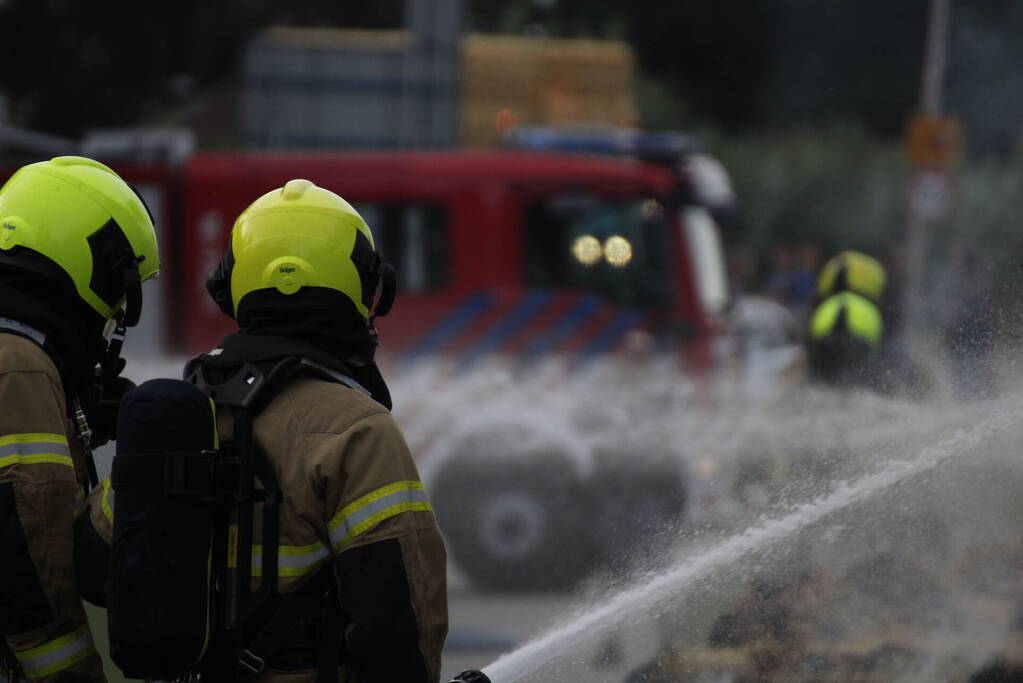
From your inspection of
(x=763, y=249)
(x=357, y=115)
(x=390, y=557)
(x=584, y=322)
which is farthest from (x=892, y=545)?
(x=763, y=249)

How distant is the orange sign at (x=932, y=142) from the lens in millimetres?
12945

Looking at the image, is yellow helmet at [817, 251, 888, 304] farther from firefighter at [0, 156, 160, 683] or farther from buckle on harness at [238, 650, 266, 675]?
buckle on harness at [238, 650, 266, 675]

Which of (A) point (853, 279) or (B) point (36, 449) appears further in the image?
(A) point (853, 279)

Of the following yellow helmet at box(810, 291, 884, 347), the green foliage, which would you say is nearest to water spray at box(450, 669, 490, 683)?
yellow helmet at box(810, 291, 884, 347)

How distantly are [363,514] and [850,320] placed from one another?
145 inches

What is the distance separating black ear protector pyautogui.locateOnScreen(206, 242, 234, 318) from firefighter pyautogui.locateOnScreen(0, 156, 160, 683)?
0.61 ft

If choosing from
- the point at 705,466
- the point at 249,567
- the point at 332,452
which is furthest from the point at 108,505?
the point at 705,466

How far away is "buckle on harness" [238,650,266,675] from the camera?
84.4 inches

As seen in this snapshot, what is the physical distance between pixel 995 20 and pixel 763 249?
620 centimetres

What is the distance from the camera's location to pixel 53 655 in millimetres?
2254

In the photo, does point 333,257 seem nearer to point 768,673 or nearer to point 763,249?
point 768,673

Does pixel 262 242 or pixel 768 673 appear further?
pixel 768 673

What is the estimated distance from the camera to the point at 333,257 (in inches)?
89.4

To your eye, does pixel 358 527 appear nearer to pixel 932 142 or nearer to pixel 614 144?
pixel 614 144
